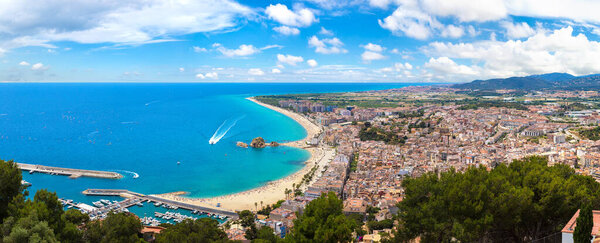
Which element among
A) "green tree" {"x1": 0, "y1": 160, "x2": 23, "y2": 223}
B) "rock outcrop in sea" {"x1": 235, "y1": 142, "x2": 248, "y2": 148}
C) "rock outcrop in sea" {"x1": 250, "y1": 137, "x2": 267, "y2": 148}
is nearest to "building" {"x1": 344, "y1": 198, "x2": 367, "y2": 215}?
"green tree" {"x1": 0, "y1": 160, "x2": 23, "y2": 223}

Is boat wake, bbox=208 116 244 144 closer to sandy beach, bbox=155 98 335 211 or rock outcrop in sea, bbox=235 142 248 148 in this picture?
rock outcrop in sea, bbox=235 142 248 148

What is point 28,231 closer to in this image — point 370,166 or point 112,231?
point 112,231

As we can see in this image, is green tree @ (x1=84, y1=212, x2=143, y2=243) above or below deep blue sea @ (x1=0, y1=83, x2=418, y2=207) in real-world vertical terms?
above

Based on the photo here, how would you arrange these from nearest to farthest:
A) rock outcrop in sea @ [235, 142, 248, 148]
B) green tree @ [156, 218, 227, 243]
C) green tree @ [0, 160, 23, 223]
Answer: green tree @ [0, 160, 23, 223]
green tree @ [156, 218, 227, 243]
rock outcrop in sea @ [235, 142, 248, 148]

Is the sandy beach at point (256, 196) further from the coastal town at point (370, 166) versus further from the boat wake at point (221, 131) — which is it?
the boat wake at point (221, 131)

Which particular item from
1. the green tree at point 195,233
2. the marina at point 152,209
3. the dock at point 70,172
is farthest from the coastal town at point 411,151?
the dock at point 70,172

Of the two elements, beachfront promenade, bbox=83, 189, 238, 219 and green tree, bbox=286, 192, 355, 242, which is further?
beachfront promenade, bbox=83, 189, 238, 219

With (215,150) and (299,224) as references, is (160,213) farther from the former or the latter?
(215,150)

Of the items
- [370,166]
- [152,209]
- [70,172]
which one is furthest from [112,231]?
[70,172]
